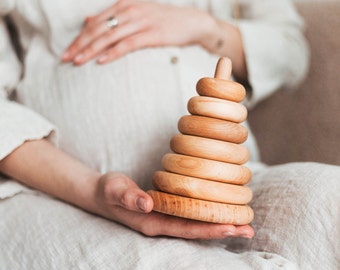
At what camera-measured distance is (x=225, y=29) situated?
1.00 meters

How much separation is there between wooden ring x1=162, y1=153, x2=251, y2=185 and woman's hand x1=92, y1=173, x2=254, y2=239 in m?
0.05

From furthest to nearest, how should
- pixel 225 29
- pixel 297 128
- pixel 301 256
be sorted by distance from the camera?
pixel 297 128 → pixel 225 29 → pixel 301 256

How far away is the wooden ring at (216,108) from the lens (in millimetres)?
604

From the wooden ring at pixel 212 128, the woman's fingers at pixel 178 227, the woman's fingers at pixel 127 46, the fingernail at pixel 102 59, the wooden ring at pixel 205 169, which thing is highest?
the woman's fingers at pixel 127 46

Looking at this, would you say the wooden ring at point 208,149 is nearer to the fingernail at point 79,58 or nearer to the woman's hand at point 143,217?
the woman's hand at point 143,217

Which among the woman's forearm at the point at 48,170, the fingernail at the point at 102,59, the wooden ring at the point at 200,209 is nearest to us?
the wooden ring at the point at 200,209

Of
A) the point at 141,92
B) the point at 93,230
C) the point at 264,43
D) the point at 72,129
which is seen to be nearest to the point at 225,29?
the point at 264,43

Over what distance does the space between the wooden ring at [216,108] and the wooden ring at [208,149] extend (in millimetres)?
31

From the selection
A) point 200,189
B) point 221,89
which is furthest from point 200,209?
point 221,89

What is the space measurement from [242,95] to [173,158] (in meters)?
0.12

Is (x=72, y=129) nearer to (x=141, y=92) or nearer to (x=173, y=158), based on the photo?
(x=141, y=92)

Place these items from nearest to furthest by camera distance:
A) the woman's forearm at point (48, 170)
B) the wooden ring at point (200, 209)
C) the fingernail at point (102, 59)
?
the wooden ring at point (200, 209), the woman's forearm at point (48, 170), the fingernail at point (102, 59)

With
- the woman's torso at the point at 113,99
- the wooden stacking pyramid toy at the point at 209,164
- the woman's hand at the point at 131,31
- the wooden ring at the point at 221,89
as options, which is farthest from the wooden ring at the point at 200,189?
the woman's hand at the point at 131,31

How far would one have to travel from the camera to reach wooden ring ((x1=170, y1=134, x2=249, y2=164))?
0.60 m
